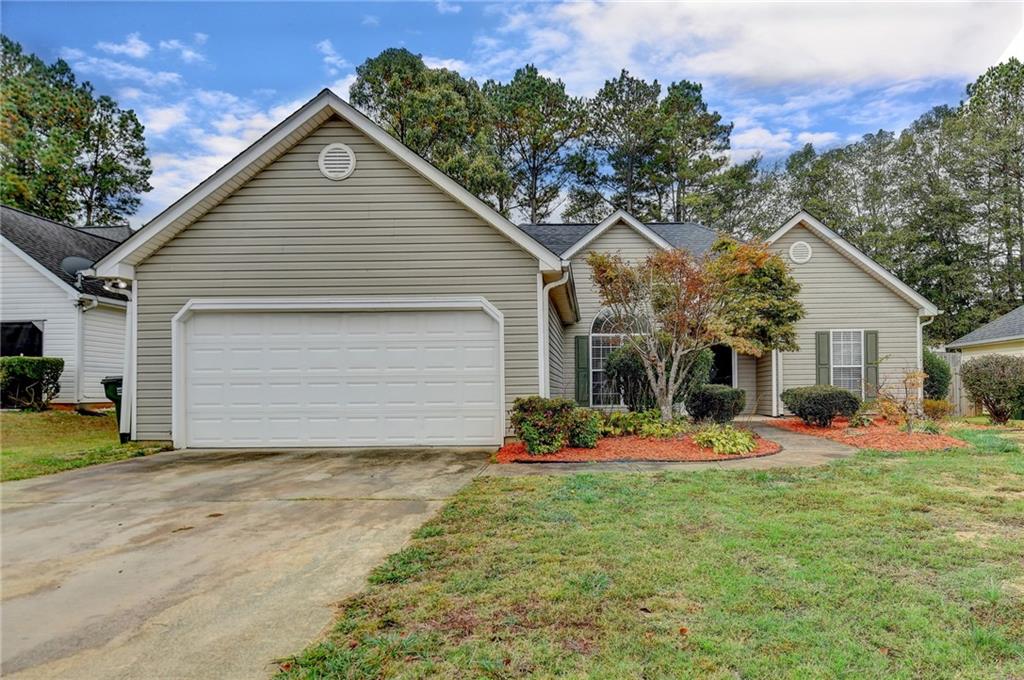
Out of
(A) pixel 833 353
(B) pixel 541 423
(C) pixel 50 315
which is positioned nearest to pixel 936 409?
(A) pixel 833 353

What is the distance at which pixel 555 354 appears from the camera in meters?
11.6

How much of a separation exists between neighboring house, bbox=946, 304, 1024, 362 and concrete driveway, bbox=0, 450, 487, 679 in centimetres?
1814

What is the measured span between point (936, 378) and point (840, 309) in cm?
344

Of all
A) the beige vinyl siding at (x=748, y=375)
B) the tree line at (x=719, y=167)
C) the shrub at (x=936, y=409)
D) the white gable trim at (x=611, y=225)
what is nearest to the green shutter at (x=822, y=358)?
the beige vinyl siding at (x=748, y=375)

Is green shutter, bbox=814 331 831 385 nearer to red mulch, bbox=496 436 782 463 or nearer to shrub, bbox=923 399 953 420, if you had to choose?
shrub, bbox=923 399 953 420

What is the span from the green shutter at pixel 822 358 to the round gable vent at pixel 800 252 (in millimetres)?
1987

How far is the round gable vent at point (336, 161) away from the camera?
9.09 m

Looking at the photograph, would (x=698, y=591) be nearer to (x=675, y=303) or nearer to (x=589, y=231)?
(x=675, y=303)

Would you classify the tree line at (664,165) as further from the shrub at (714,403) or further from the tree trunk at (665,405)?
the tree trunk at (665,405)

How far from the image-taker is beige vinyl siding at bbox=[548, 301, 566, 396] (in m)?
10.6

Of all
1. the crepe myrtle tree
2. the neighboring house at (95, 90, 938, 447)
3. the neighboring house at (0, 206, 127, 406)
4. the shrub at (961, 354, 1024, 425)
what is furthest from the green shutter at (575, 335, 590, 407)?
the neighboring house at (0, 206, 127, 406)

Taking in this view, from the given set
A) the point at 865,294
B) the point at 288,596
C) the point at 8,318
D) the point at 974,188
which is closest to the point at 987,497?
the point at 288,596

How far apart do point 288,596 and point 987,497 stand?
6093 mm

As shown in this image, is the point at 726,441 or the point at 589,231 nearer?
the point at 726,441
